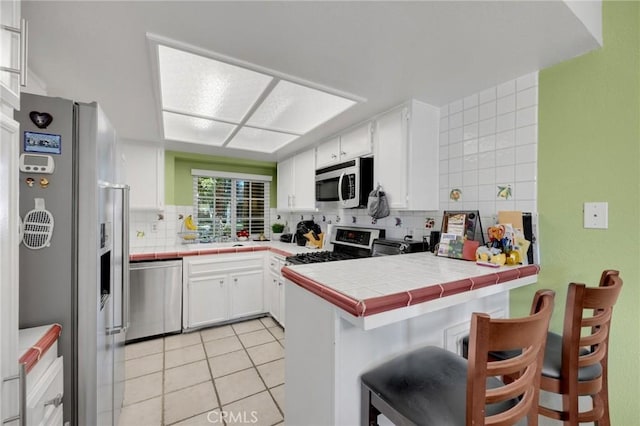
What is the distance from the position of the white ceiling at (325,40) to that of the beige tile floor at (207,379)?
7.04 ft

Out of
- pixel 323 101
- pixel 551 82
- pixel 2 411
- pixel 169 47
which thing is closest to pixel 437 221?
pixel 551 82

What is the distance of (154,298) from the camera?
2727 millimetres

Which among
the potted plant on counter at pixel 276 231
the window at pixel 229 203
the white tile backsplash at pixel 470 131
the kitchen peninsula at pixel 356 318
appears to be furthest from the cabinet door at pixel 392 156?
the window at pixel 229 203

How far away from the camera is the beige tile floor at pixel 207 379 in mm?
1729

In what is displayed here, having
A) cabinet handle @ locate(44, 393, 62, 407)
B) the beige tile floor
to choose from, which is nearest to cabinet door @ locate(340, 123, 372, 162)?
the beige tile floor

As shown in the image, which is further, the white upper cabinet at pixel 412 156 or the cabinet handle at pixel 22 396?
the white upper cabinet at pixel 412 156

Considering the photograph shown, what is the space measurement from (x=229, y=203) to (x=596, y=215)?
3.99m

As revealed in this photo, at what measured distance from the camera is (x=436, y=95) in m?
1.94

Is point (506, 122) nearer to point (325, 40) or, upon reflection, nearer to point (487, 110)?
point (487, 110)

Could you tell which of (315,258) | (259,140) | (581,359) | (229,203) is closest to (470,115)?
(581,359)

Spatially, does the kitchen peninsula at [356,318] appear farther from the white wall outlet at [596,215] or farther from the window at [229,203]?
the window at [229,203]

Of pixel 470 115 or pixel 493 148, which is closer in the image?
pixel 493 148

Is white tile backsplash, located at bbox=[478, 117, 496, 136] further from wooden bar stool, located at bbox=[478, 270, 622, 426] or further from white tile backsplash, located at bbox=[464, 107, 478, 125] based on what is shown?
wooden bar stool, located at bbox=[478, 270, 622, 426]

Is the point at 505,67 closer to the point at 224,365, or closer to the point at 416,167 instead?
the point at 416,167
